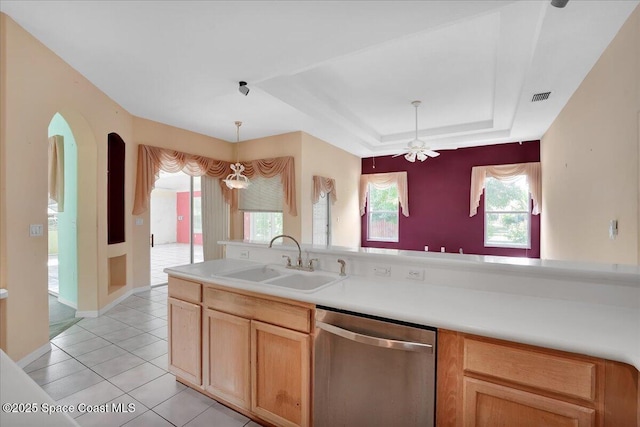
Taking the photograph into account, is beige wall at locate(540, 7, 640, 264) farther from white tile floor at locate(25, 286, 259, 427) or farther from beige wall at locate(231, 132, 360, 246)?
beige wall at locate(231, 132, 360, 246)

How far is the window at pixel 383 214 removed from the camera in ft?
24.7

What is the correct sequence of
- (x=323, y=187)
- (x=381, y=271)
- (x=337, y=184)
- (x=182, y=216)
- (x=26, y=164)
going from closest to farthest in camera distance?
(x=381, y=271)
(x=26, y=164)
(x=323, y=187)
(x=337, y=184)
(x=182, y=216)

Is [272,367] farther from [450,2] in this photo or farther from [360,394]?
[450,2]

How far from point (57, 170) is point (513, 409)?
217 inches

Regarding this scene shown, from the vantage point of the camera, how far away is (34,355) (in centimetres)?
265

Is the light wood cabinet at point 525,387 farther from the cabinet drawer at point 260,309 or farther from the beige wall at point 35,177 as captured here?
the beige wall at point 35,177

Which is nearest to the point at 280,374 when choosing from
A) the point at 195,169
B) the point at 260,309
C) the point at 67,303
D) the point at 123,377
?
the point at 260,309

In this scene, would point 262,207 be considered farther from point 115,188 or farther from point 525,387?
point 525,387

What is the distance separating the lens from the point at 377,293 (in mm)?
1664

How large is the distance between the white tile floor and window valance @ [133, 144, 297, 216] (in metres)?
1.97

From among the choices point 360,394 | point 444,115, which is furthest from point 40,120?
point 444,115

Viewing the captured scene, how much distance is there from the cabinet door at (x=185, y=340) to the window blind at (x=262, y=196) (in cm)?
359

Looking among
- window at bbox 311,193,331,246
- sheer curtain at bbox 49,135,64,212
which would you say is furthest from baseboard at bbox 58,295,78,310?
window at bbox 311,193,331,246

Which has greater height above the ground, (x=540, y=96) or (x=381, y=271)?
(x=540, y=96)
